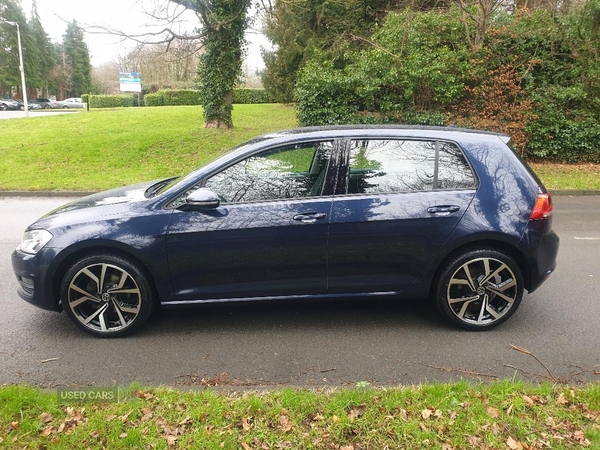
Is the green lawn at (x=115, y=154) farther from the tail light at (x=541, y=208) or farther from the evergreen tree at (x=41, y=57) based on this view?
the evergreen tree at (x=41, y=57)

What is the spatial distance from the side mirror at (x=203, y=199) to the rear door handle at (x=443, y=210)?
173 cm

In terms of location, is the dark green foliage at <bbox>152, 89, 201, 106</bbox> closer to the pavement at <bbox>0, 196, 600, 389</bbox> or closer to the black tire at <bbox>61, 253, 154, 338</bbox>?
the pavement at <bbox>0, 196, 600, 389</bbox>

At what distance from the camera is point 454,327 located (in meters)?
3.88

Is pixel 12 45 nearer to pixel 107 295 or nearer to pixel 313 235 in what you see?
pixel 107 295

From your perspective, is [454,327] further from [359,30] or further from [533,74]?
[359,30]

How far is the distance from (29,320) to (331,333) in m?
2.70

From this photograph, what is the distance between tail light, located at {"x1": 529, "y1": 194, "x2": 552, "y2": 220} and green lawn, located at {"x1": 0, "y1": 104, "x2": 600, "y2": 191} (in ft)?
25.6

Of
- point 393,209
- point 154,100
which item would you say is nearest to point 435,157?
point 393,209

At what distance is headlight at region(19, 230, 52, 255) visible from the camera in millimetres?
3621

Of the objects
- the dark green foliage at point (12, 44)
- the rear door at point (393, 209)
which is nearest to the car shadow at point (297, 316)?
the rear door at point (393, 209)

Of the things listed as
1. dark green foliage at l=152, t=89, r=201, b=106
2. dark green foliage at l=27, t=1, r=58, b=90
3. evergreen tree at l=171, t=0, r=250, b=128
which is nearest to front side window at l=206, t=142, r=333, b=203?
evergreen tree at l=171, t=0, r=250, b=128

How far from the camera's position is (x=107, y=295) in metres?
3.67

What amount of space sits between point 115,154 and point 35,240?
1085 cm

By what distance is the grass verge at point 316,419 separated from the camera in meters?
2.38
